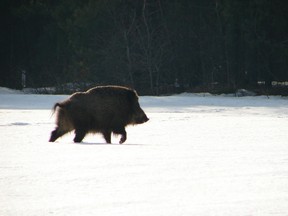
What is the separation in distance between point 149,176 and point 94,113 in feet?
15.3

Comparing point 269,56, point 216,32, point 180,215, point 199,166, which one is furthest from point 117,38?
point 180,215

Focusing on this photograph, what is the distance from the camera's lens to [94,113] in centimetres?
1148

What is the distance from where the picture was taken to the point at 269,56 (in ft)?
106

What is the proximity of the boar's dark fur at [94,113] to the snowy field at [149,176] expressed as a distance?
0.52 metres

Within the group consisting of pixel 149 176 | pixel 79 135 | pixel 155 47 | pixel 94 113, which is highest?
pixel 155 47

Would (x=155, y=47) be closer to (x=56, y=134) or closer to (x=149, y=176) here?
(x=56, y=134)

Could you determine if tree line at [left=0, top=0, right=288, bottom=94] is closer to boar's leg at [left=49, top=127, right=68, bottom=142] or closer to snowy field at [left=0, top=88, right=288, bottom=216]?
snowy field at [left=0, top=88, right=288, bottom=216]

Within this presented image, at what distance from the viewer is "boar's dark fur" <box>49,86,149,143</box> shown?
11.4 meters

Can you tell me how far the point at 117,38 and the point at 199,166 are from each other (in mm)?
28286

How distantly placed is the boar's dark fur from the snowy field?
0.52 meters

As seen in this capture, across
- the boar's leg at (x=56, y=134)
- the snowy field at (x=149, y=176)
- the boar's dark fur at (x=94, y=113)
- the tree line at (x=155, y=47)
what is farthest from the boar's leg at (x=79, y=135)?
the tree line at (x=155, y=47)

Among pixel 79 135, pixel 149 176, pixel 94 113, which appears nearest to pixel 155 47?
pixel 94 113

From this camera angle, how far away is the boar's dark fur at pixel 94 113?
1141cm

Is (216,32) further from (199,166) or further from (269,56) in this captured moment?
(199,166)
